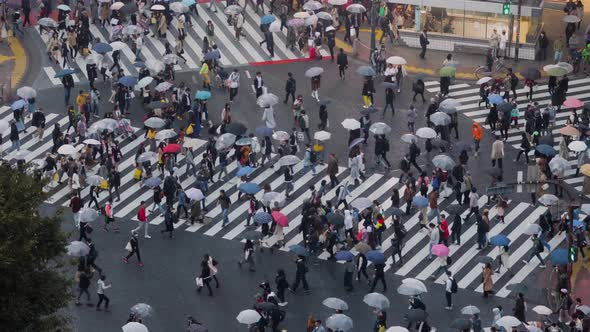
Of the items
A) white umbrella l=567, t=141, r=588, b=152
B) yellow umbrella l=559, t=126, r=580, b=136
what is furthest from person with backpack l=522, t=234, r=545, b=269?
yellow umbrella l=559, t=126, r=580, b=136

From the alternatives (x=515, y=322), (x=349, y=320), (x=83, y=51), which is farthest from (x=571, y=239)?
(x=83, y=51)

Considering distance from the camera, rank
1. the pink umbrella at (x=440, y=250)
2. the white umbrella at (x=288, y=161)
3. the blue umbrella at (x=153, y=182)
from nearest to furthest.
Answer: the pink umbrella at (x=440, y=250), the blue umbrella at (x=153, y=182), the white umbrella at (x=288, y=161)

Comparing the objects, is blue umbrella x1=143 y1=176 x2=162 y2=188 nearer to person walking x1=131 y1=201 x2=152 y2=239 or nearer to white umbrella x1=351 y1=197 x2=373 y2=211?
person walking x1=131 y1=201 x2=152 y2=239

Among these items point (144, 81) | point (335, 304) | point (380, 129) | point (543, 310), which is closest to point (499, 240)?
point (543, 310)

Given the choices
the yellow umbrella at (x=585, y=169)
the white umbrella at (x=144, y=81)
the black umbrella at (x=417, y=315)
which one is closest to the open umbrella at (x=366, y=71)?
the white umbrella at (x=144, y=81)

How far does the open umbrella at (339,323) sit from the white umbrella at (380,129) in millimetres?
14236

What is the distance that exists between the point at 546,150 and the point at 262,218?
1291 cm

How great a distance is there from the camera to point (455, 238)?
2426 inches

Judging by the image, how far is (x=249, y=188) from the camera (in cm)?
6266

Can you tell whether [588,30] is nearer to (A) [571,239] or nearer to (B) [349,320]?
(A) [571,239]

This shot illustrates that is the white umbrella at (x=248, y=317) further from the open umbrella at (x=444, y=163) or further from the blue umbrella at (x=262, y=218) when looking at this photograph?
the open umbrella at (x=444, y=163)

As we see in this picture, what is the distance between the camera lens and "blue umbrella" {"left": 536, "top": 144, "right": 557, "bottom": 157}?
214ft

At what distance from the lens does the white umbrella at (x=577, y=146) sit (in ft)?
214

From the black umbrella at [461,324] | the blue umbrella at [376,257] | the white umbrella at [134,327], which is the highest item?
the white umbrella at [134,327]
